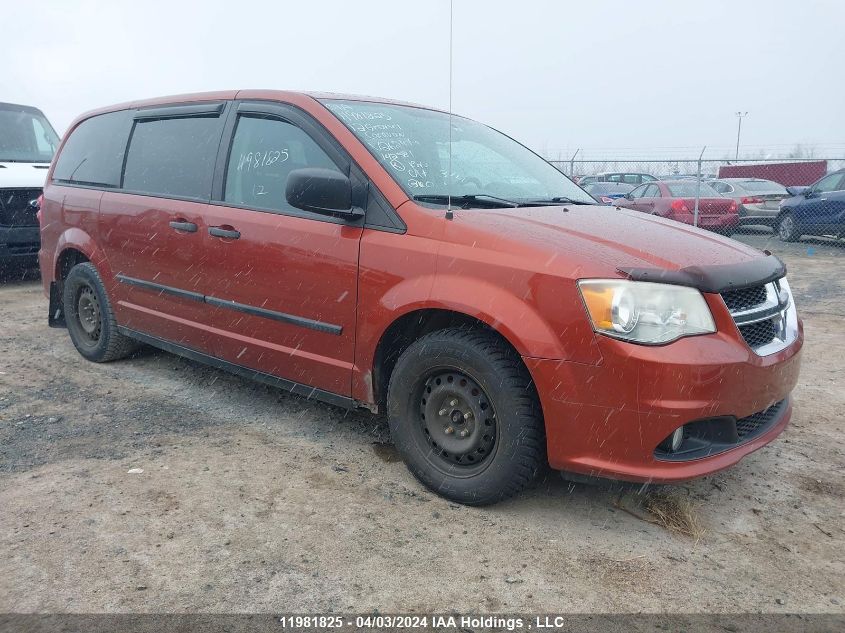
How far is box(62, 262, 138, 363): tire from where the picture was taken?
483cm

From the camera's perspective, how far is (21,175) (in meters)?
7.98

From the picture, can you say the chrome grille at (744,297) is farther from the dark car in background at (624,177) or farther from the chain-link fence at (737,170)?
the dark car in background at (624,177)

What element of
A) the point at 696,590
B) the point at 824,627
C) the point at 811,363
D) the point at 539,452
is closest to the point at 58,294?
the point at 539,452

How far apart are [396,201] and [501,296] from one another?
725mm

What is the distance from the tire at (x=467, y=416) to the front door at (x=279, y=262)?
405 millimetres

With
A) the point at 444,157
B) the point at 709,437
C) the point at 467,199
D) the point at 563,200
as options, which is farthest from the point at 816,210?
the point at 709,437

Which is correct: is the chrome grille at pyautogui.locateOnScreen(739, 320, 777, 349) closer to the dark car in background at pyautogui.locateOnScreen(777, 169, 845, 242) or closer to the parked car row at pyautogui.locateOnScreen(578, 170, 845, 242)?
the parked car row at pyautogui.locateOnScreen(578, 170, 845, 242)

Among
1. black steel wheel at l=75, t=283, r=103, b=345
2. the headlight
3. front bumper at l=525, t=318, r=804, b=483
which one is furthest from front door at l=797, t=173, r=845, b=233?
black steel wheel at l=75, t=283, r=103, b=345

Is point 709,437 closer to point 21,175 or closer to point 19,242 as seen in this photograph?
point 19,242

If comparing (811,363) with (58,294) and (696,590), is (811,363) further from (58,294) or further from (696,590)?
(58,294)

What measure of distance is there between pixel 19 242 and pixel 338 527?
6.58m

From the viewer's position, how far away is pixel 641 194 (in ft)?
49.7

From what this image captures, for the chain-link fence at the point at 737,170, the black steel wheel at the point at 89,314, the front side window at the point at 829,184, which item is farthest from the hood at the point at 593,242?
the chain-link fence at the point at 737,170

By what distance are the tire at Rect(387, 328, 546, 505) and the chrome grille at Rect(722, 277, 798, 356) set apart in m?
0.85
